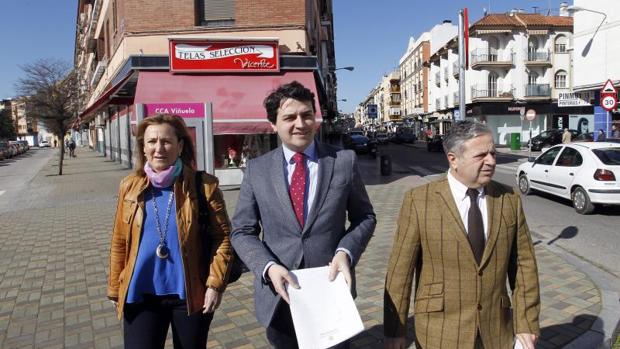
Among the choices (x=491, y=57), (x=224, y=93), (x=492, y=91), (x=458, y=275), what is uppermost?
(x=491, y=57)

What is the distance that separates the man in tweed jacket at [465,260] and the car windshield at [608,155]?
8.73 meters

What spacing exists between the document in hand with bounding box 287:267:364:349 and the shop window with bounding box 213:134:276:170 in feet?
43.3

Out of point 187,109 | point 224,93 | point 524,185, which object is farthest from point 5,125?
point 524,185

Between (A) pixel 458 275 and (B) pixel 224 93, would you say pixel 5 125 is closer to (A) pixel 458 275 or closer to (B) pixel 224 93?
(B) pixel 224 93

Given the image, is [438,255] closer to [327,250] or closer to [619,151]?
[327,250]

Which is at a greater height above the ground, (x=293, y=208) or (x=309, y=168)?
(x=309, y=168)

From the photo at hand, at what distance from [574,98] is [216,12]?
19306mm

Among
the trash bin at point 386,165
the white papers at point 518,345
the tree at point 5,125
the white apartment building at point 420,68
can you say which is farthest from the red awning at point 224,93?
the tree at point 5,125

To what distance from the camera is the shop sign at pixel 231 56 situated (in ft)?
45.5

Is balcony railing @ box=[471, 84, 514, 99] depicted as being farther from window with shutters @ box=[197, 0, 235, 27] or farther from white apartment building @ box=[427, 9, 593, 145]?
window with shutters @ box=[197, 0, 235, 27]

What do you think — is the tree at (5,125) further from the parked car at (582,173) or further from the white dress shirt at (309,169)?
the white dress shirt at (309,169)

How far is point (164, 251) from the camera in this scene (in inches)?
100

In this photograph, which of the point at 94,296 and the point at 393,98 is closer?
the point at 94,296

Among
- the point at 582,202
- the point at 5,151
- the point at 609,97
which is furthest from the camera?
the point at 5,151
